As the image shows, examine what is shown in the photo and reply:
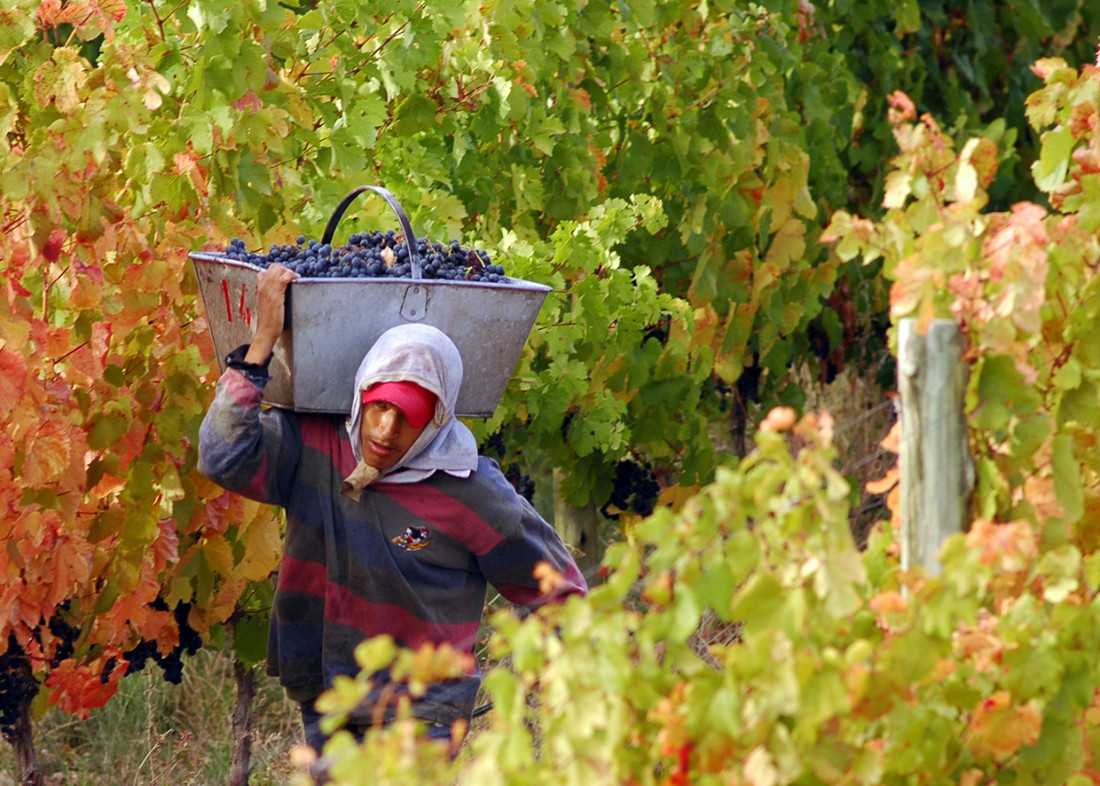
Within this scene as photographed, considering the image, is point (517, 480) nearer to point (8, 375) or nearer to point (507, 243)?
point (507, 243)

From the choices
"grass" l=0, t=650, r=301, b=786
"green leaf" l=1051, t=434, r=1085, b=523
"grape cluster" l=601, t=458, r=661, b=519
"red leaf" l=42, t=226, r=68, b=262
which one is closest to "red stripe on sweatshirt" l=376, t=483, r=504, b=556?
"red leaf" l=42, t=226, r=68, b=262

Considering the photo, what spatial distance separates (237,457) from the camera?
2432 millimetres

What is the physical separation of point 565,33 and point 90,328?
1628 mm

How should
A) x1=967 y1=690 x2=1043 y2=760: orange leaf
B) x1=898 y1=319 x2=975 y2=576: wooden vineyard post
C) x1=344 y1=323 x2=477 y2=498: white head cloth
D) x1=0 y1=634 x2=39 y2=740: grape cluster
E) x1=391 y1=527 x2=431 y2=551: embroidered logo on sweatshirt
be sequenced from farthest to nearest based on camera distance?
x1=0 y1=634 x2=39 y2=740: grape cluster → x1=391 y1=527 x2=431 y2=551: embroidered logo on sweatshirt → x1=344 y1=323 x2=477 y2=498: white head cloth → x1=898 y1=319 x2=975 y2=576: wooden vineyard post → x1=967 y1=690 x2=1043 y2=760: orange leaf

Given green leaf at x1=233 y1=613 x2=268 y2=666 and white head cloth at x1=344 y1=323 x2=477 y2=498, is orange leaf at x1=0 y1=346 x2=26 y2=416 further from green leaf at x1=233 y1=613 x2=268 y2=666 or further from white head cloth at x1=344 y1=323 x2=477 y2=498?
green leaf at x1=233 y1=613 x2=268 y2=666

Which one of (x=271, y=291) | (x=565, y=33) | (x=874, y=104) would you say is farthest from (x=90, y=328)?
(x=874, y=104)

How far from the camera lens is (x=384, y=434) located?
7.92 feet

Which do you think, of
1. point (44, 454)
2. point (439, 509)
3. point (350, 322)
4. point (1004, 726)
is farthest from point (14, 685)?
point (1004, 726)

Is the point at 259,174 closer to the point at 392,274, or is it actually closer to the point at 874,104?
the point at 392,274

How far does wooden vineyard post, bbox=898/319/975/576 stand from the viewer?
66.6 inches

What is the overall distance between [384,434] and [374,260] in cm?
31

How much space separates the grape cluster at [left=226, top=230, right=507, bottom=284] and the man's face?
0.73 feet

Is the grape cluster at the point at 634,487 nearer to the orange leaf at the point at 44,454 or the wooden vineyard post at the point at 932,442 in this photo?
the orange leaf at the point at 44,454

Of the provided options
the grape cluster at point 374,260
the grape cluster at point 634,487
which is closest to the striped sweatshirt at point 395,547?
the grape cluster at point 374,260
